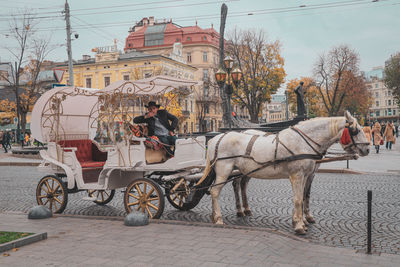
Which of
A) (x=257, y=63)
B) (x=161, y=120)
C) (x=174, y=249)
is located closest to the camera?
(x=174, y=249)

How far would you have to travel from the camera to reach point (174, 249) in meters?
5.21

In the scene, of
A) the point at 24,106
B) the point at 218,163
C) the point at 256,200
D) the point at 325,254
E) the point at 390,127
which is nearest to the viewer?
the point at 325,254

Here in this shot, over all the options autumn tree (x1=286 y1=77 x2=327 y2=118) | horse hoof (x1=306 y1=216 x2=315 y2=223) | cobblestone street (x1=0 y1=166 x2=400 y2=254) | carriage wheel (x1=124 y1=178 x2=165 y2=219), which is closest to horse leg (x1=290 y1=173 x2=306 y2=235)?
cobblestone street (x1=0 y1=166 x2=400 y2=254)

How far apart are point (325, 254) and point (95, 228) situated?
3.52m

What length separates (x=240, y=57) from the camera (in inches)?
1666

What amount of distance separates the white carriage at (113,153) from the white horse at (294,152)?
0.90 metres

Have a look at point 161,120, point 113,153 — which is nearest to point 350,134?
point 161,120

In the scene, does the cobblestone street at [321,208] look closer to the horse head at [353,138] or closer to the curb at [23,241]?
the horse head at [353,138]

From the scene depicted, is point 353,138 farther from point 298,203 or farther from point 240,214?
point 240,214

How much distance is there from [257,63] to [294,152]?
3692 cm

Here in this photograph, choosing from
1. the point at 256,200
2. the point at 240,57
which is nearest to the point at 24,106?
the point at 240,57

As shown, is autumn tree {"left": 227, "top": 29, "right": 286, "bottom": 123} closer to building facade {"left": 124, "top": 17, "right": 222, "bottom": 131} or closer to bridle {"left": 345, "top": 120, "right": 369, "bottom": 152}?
building facade {"left": 124, "top": 17, "right": 222, "bottom": 131}

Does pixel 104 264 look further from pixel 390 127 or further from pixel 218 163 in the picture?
pixel 390 127

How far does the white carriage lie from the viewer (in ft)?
24.6
